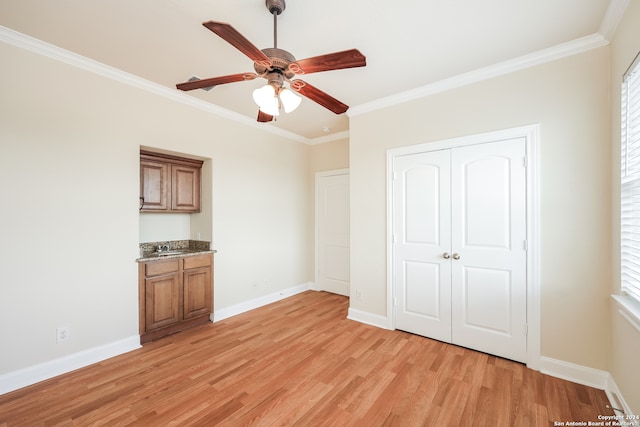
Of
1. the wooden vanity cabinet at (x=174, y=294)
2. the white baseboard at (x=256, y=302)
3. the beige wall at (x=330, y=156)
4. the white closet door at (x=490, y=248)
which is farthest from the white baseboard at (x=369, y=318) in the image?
the beige wall at (x=330, y=156)

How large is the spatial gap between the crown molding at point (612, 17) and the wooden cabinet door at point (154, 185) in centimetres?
433

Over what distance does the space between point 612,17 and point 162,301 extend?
470cm

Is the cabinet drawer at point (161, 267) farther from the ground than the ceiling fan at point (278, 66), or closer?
closer

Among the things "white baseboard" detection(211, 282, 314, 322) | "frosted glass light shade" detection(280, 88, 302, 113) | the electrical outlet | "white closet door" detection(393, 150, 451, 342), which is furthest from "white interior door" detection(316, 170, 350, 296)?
the electrical outlet

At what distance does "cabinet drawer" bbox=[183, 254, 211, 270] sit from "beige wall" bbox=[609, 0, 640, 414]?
387 centimetres

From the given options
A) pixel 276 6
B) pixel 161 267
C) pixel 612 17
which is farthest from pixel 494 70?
pixel 161 267

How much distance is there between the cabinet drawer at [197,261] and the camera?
3.21m

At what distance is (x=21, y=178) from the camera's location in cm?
216

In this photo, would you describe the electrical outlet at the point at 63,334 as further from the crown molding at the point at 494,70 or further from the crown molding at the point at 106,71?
the crown molding at the point at 494,70

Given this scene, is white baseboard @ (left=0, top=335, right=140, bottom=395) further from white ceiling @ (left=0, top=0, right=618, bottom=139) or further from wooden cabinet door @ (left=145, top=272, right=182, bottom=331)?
white ceiling @ (left=0, top=0, right=618, bottom=139)

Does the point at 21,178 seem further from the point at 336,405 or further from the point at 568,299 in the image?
the point at 568,299

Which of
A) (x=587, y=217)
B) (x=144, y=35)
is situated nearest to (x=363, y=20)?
(x=144, y=35)

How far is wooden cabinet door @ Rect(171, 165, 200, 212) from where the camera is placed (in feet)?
11.1

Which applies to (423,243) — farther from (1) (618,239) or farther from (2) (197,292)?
(2) (197,292)
